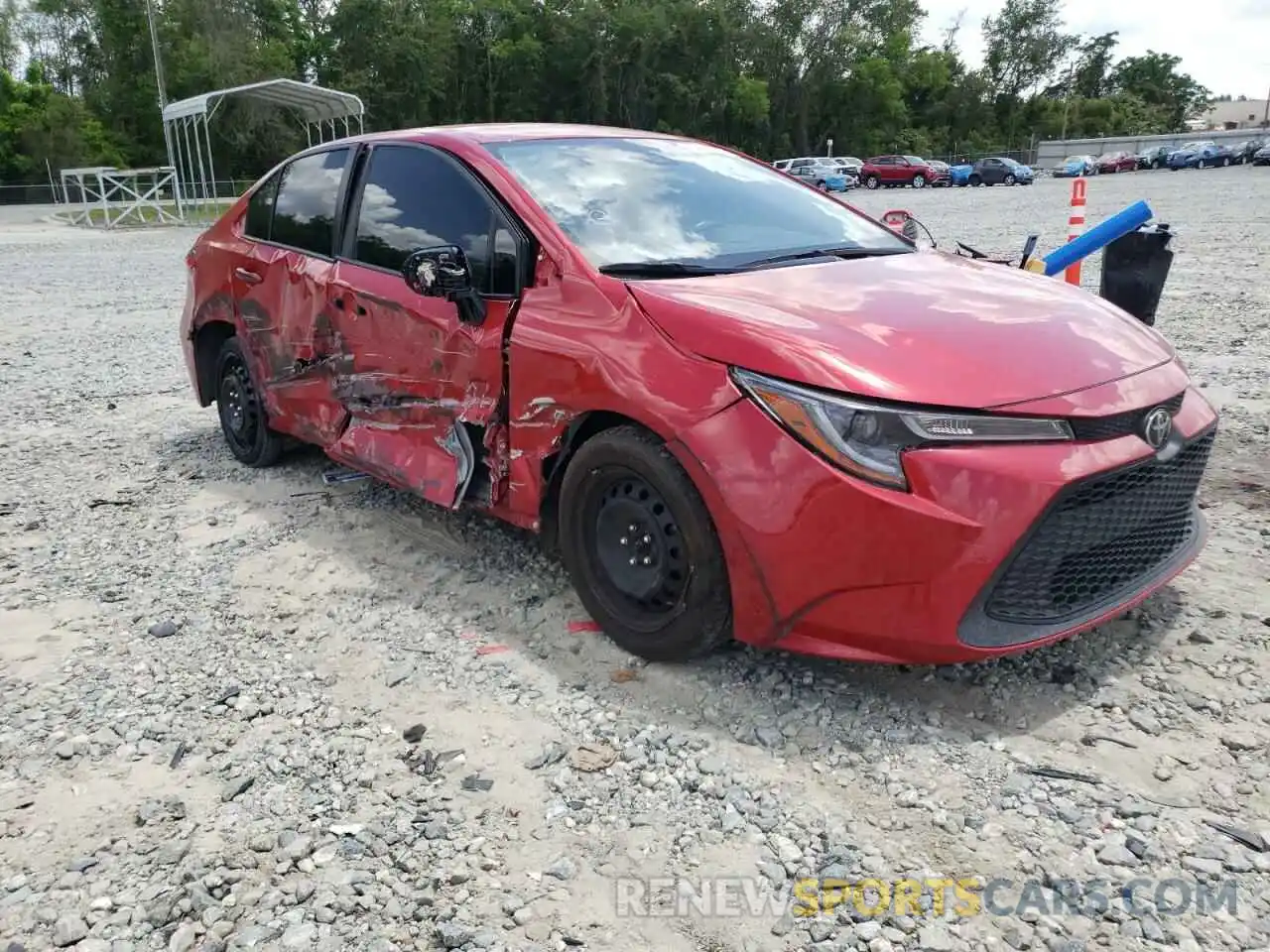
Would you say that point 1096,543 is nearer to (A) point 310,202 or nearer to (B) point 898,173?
(A) point 310,202

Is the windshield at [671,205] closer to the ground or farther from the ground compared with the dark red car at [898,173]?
closer to the ground

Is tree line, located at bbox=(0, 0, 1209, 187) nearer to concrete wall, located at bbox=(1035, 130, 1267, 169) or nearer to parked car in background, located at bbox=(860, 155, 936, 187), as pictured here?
concrete wall, located at bbox=(1035, 130, 1267, 169)

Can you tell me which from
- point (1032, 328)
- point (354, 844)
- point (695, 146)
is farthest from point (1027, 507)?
point (695, 146)

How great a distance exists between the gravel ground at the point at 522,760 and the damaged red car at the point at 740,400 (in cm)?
31

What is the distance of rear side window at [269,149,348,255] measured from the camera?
4496 mm

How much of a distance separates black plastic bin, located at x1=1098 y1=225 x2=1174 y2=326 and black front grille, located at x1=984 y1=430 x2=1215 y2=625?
3363 mm

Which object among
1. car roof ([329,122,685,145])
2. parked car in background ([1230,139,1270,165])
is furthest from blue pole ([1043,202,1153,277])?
parked car in background ([1230,139,1270,165])

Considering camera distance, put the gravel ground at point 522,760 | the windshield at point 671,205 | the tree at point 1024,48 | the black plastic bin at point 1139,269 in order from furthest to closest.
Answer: the tree at point 1024,48 < the black plastic bin at point 1139,269 < the windshield at point 671,205 < the gravel ground at point 522,760

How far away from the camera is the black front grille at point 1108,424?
8.65ft

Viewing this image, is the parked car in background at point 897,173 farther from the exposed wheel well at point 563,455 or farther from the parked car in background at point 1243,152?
the exposed wheel well at point 563,455

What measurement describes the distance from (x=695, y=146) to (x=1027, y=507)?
2468mm

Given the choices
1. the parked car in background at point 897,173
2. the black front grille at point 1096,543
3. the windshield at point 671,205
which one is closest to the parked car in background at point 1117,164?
the parked car in background at point 897,173

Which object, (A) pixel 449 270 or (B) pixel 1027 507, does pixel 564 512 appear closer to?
(A) pixel 449 270

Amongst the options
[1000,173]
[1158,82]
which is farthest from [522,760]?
[1158,82]
